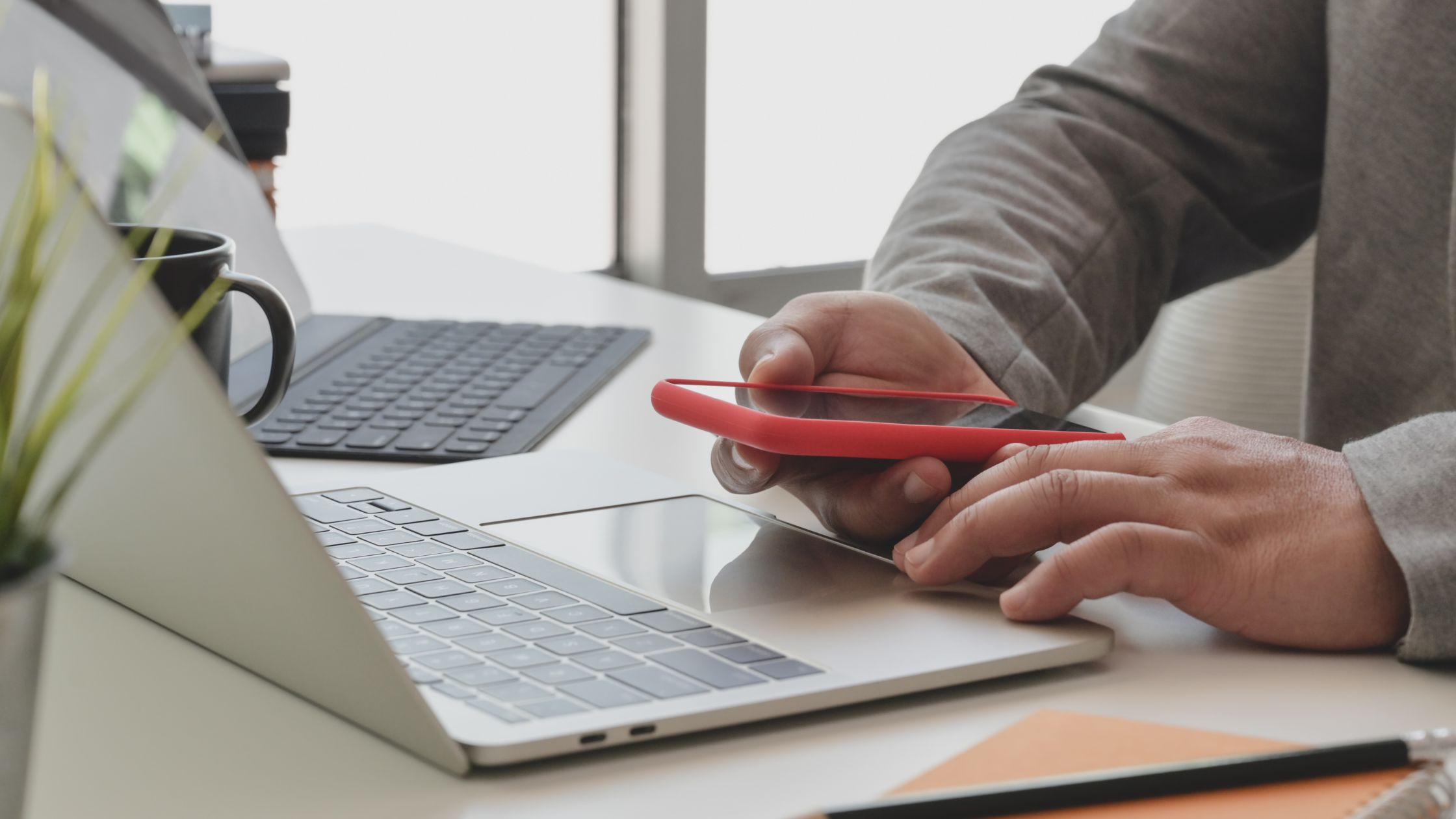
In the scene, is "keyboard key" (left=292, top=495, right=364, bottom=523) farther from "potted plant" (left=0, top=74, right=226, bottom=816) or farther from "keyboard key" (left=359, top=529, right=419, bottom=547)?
"potted plant" (left=0, top=74, right=226, bottom=816)

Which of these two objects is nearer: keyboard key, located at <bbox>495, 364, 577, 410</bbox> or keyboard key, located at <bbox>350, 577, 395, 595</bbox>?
keyboard key, located at <bbox>350, 577, 395, 595</bbox>

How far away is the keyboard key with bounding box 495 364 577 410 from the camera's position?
0.80 meters

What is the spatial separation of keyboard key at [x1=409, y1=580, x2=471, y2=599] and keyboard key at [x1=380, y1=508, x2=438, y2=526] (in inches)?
3.1

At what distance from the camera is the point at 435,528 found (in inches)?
22.1

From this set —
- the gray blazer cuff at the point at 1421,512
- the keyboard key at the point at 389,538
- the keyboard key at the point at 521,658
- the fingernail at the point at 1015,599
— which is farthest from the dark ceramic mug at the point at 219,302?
the gray blazer cuff at the point at 1421,512

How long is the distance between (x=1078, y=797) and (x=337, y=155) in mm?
1883

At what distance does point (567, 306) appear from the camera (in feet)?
3.60

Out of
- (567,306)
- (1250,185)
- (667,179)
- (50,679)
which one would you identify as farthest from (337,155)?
(50,679)

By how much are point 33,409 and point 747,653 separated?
25 cm

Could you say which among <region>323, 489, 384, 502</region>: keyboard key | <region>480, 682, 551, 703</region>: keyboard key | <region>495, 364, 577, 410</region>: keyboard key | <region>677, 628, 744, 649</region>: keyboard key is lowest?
<region>495, 364, 577, 410</region>: keyboard key

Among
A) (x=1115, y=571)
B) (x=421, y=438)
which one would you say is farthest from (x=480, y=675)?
(x=421, y=438)

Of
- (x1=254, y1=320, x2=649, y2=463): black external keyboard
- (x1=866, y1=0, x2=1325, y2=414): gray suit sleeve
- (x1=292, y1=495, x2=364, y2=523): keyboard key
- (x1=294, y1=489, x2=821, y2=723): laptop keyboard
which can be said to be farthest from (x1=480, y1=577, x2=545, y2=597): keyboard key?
(x1=866, y1=0, x2=1325, y2=414): gray suit sleeve

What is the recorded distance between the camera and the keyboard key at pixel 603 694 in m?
0.40

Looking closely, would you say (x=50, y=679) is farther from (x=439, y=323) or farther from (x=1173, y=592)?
(x=439, y=323)
